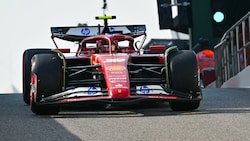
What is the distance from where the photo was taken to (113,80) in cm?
1131

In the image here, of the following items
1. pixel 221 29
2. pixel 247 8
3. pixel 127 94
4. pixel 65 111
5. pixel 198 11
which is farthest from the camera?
pixel 198 11

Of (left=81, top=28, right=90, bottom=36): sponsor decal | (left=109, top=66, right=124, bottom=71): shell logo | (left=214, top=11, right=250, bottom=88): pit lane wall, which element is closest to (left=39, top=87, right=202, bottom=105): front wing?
(left=109, top=66, right=124, bottom=71): shell logo

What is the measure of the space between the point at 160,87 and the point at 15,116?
6.03 feet

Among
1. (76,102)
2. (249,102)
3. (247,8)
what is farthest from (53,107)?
(247,8)

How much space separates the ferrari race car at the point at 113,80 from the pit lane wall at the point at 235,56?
7680mm

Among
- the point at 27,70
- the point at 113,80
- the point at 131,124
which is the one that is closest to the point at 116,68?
the point at 113,80

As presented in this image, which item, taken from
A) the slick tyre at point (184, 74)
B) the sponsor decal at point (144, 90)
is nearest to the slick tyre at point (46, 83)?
the sponsor decal at point (144, 90)

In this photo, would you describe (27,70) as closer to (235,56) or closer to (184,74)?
(184,74)

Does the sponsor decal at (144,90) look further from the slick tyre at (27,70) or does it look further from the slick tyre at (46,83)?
the slick tyre at (27,70)

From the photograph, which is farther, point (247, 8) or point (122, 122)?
point (247, 8)

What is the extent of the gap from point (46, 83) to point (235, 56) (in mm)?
10850

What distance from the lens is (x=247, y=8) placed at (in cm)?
2864

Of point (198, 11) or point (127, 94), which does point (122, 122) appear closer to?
point (127, 94)

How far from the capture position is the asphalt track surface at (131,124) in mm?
8883
